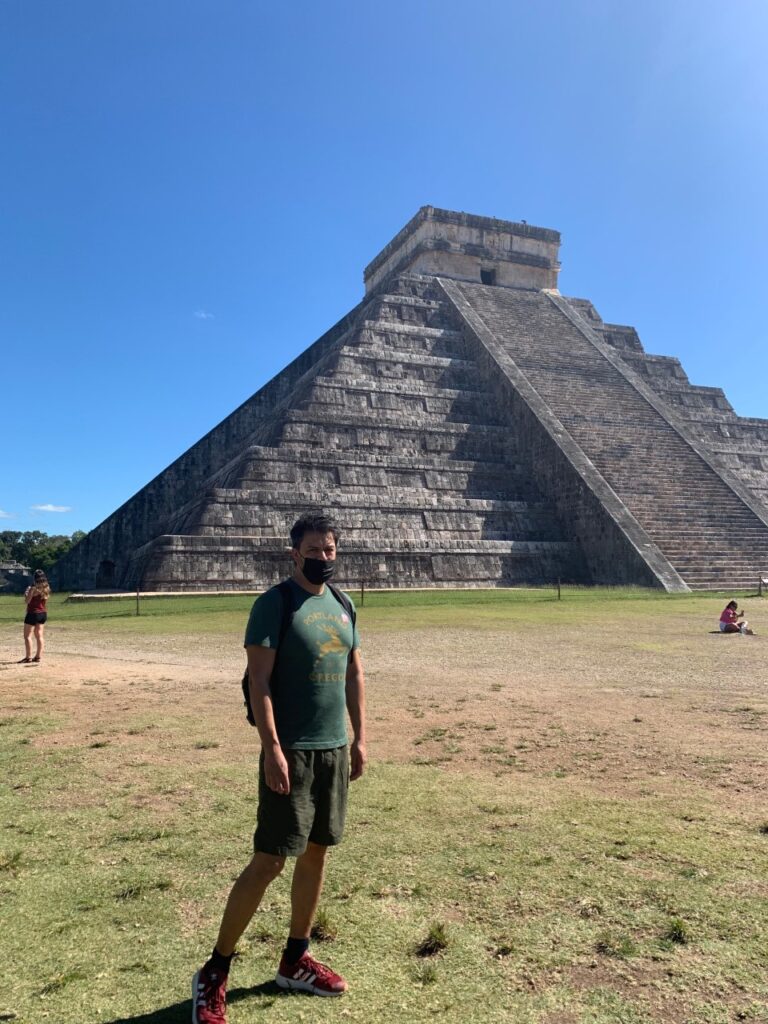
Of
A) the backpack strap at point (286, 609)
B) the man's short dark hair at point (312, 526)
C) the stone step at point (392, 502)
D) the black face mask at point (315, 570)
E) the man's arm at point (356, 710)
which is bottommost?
the man's arm at point (356, 710)

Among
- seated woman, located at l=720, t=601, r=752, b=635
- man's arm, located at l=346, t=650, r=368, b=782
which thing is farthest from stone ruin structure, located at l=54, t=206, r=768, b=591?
man's arm, located at l=346, t=650, r=368, b=782

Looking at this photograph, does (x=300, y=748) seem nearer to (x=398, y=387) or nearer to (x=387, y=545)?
(x=387, y=545)

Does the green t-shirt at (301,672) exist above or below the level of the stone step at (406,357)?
below

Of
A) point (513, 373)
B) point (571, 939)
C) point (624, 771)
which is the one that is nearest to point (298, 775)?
point (571, 939)

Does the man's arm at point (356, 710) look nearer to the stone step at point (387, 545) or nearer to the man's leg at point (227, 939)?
the man's leg at point (227, 939)

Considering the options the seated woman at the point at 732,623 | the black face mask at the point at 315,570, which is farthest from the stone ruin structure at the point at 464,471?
the black face mask at the point at 315,570

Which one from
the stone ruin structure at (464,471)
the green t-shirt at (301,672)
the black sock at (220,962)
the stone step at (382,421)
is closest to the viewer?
the black sock at (220,962)

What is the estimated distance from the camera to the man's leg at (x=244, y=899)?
8.49 ft

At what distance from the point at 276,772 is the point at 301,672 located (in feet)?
1.18

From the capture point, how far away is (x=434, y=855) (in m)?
3.65

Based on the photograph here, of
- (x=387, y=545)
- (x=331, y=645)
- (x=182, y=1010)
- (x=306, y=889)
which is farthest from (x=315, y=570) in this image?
(x=387, y=545)

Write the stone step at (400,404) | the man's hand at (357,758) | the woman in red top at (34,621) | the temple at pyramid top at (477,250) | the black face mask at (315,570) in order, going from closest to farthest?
the black face mask at (315,570), the man's hand at (357,758), the woman in red top at (34,621), the stone step at (400,404), the temple at pyramid top at (477,250)

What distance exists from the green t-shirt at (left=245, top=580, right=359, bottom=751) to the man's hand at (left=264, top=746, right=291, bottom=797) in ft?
0.36

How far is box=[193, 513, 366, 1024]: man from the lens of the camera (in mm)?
2637
